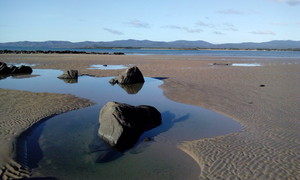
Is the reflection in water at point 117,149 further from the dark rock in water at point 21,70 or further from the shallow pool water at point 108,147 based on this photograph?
the dark rock in water at point 21,70

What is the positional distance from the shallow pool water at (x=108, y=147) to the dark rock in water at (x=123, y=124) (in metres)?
0.25

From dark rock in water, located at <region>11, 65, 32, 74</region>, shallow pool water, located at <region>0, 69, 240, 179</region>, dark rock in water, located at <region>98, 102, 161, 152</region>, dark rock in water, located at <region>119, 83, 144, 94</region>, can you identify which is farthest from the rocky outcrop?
dark rock in water, located at <region>98, 102, 161, 152</region>

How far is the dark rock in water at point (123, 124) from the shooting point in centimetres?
844

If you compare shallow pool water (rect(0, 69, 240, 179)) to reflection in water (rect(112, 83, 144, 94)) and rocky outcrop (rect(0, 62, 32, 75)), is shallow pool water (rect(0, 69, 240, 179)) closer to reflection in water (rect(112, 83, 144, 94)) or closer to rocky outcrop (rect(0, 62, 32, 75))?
reflection in water (rect(112, 83, 144, 94))

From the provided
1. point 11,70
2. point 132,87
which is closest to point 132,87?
point 132,87

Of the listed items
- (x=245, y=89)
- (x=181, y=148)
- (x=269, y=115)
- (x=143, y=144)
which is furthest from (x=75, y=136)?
(x=245, y=89)

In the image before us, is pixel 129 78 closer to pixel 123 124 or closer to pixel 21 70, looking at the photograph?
pixel 123 124

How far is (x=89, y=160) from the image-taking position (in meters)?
7.22

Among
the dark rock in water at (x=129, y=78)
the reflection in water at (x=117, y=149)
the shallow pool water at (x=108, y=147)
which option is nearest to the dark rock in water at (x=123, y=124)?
the reflection in water at (x=117, y=149)

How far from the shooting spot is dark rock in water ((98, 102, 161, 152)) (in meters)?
8.44

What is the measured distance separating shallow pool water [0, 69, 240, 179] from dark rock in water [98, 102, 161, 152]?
25 centimetres

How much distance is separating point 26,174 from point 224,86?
1477cm

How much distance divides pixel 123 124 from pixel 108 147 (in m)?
0.97

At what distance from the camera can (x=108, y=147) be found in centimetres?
812
